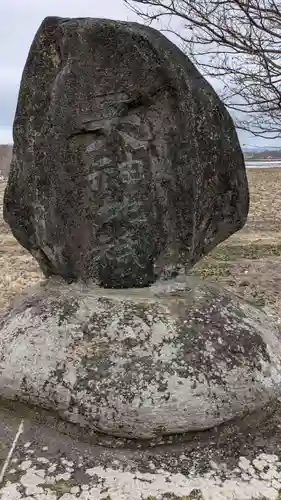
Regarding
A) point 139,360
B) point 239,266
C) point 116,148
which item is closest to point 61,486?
point 139,360

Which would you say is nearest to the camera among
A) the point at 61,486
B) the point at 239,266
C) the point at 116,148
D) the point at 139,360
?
the point at 61,486

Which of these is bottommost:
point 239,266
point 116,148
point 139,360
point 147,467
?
point 239,266

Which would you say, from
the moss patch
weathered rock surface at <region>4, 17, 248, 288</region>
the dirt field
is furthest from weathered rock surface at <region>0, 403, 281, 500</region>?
the dirt field

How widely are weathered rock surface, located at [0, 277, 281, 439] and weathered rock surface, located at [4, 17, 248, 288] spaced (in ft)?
0.59

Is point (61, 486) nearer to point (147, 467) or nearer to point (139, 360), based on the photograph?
point (147, 467)

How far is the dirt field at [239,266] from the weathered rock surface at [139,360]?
1.96 m

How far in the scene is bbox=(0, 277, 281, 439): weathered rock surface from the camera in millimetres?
1821

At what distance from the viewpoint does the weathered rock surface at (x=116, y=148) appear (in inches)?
83.0

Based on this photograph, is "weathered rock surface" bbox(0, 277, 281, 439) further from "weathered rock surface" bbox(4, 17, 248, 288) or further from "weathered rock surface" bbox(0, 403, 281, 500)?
"weathered rock surface" bbox(4, 17, 248, 288)

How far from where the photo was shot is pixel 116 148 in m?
2.16

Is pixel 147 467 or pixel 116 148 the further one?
pixel 116 148

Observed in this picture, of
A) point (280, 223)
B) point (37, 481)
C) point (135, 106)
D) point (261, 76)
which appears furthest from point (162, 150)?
point (280, 223)

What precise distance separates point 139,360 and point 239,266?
4.25m

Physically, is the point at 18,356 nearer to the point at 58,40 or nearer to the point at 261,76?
the point at 58,40
